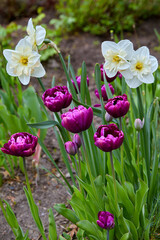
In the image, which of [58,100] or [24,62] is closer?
[58,100]

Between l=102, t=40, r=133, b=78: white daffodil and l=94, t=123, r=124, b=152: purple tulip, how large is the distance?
0.80 feet

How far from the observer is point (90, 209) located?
1218 mm

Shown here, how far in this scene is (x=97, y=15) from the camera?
365 centimetres

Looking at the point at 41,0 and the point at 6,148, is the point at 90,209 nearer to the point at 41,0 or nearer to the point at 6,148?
Result: the point at 6,148

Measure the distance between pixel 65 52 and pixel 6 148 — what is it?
2472mm

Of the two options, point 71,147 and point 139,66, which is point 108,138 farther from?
point 139,66

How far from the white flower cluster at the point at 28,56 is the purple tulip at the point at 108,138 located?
32 cm

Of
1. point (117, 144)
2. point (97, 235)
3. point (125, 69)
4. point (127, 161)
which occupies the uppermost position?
point (125, 69)

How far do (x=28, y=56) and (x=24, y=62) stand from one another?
3 cm

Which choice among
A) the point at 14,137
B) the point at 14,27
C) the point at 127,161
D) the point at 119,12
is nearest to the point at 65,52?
the point at 14,27

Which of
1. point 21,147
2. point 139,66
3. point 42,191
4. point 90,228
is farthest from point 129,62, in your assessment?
point 42,191

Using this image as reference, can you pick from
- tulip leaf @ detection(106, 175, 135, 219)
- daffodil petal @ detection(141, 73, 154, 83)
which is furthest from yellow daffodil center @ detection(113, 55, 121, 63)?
tulip leaf @ detection(106, 175, 135, 219)

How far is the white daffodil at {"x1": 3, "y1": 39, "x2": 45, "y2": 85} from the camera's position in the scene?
3.58 ft

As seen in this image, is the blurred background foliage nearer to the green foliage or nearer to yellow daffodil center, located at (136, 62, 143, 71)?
the green foliage
